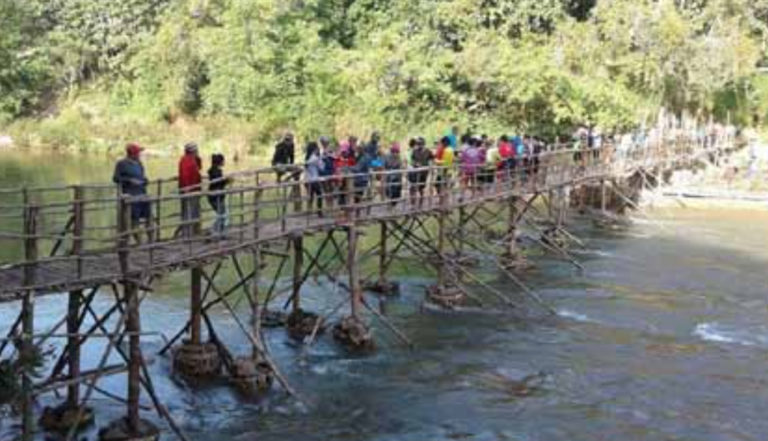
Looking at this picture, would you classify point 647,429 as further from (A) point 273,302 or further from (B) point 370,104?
(B) point 370,104

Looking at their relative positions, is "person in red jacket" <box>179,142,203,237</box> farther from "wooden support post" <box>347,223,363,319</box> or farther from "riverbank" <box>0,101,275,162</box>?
"riverbank" <box>0,101,275,162</box>

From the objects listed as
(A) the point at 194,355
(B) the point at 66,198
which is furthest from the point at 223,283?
(B) the point at 66,198

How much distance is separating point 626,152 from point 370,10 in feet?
84.4

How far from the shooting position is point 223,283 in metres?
→ 26.5

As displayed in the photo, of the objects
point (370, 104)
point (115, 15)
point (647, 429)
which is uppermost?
point (115, 15)

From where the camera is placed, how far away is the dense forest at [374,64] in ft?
158

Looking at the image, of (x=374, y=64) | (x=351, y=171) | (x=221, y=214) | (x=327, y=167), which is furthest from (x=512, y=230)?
(x=374, y=64)

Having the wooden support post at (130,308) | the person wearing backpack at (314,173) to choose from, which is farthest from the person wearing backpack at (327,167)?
the wooden support post at (130,308)

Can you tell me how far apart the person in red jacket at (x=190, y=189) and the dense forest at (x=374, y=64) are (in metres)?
31.4

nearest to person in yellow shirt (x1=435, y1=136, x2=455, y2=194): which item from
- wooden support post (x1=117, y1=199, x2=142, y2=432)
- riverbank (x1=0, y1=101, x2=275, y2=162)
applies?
wooden support post (x1=117, y1=199, x2=142, y2=432)

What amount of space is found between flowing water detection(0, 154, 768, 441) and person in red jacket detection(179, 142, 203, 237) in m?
2.99

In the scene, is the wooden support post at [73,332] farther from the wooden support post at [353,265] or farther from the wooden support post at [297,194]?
the wooden support post at [353,265]

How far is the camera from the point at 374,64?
168 ft

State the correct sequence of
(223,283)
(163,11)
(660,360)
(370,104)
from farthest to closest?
(163,11)
(370,104)
(223,283)
(660,360)
